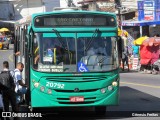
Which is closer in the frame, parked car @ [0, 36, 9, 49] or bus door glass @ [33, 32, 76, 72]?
bus door glass @ [33, 32, 76, 72]

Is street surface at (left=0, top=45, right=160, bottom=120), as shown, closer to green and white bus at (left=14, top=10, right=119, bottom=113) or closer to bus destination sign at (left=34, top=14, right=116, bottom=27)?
green and white bus at (left=14, top=10, right=119, bottom=113)

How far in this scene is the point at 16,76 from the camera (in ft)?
40.1

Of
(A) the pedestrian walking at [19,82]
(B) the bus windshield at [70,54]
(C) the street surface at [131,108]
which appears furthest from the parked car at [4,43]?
(B) the bus windshield at [70,54]

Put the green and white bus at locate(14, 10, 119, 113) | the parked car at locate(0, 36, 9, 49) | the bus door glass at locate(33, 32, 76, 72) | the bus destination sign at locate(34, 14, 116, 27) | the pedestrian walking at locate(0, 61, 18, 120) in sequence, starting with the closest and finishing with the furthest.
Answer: the pedestrian walking at locate(0, 61, 18, 120) < the green and white bus at locate(14, 10, 119, 113) < the bus door glass at locate(33, 32, 76, 72) < the bus destination sign at locate(34, 14, 116, 27) < the parked car at locate(0, 36, 9, 49)

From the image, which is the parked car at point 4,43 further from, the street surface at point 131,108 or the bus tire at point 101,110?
the bus tire at point 101,110

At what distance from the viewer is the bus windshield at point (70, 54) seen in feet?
38.9

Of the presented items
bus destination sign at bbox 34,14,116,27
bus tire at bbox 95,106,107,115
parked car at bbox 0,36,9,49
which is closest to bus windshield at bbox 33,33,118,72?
bus destination sign at bbox 34,14,116,27

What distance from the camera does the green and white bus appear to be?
38.4ft

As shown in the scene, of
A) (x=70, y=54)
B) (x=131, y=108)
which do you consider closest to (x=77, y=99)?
(x=70, y=54)

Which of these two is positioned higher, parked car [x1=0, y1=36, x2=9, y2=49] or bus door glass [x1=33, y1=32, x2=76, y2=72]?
bus door glass [x1=33, y1=32, x2=76, y2=72]

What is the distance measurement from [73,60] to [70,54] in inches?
7.0

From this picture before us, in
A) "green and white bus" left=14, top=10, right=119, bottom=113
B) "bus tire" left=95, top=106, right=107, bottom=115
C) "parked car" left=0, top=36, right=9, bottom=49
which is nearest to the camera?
"green and white bus" left=14, top=10, right=119, bottom=113

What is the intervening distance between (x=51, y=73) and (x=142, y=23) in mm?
28343

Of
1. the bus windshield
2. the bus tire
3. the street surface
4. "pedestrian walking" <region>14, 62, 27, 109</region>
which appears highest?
the bus windshield
